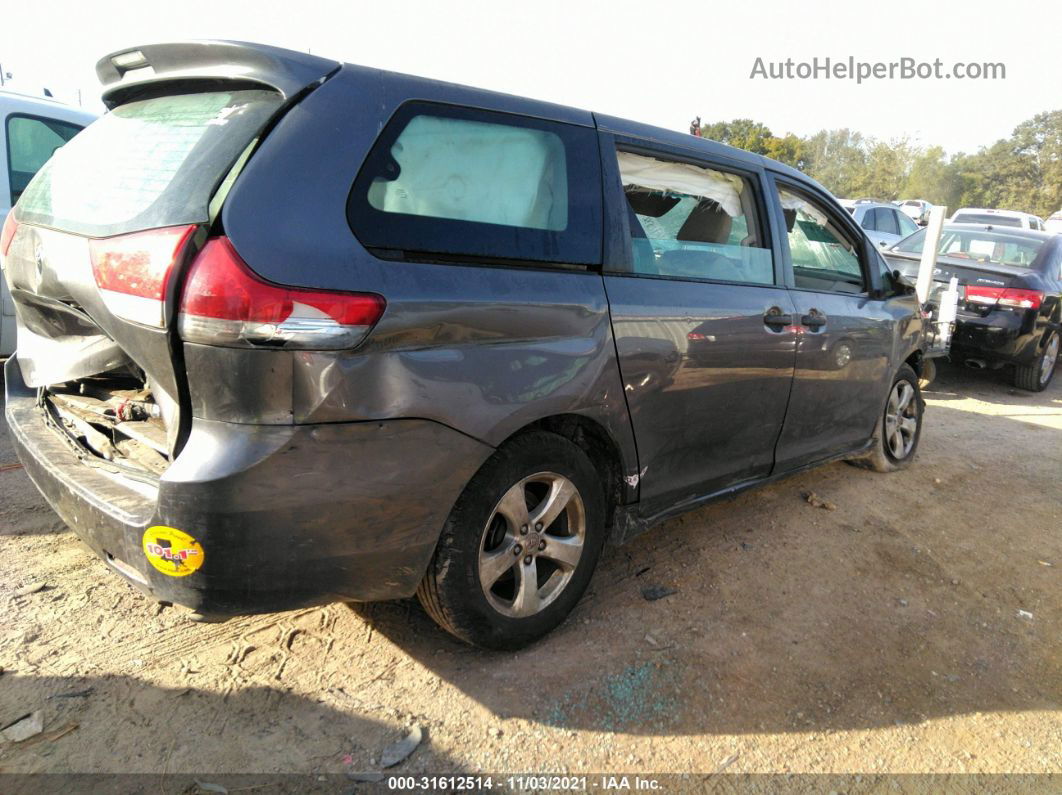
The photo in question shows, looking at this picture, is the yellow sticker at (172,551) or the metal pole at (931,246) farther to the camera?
the metal pole at (931,246)

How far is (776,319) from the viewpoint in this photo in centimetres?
337

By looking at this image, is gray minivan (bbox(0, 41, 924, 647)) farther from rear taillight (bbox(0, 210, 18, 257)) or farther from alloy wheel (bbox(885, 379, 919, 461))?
alloy wheel (bbox(885, 379, 919, 461))

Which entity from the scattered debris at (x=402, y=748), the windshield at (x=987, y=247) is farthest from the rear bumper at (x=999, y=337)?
the scattered debris at (x=402, y=748)

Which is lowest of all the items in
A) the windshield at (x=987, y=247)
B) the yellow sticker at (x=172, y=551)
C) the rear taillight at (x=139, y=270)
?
the yellow sticker at (x=172, y=551)

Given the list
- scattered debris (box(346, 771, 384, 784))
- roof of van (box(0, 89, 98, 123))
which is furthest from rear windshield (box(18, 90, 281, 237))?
roof of van (box(0, 89, 98, 123))

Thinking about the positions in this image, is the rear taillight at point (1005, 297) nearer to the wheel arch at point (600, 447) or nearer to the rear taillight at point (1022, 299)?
the rear taillight at point (1022, 299)

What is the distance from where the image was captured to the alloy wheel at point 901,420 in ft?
15.5

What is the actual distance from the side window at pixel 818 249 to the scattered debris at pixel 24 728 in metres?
3.39

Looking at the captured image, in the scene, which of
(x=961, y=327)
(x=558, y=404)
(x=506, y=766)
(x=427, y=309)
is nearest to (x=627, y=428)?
(x=558, y=404)

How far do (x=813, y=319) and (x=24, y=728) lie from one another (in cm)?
341

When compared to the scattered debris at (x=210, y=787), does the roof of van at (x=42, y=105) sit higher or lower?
higher

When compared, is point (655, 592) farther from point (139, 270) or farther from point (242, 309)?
point (139, 270)

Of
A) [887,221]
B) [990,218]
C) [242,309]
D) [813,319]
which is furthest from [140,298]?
[990,218]

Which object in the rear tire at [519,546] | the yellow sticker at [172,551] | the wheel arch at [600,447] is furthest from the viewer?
the wheel arch at [600,447]
